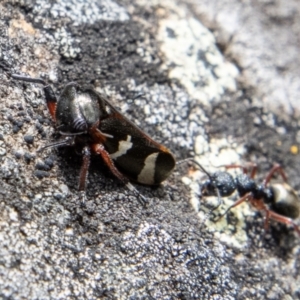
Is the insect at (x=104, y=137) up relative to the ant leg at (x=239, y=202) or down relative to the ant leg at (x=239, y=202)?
up

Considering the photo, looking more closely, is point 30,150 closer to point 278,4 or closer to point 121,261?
point 121,261

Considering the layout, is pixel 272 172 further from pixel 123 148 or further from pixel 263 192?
pixel 123 148

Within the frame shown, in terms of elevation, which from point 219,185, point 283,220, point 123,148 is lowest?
point 283,220

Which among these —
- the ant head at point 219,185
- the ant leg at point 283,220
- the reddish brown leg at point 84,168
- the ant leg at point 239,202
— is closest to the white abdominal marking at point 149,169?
the reddish brown leg at point 84,168

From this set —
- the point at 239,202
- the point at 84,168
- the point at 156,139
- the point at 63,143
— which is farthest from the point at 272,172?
the point at 63,143

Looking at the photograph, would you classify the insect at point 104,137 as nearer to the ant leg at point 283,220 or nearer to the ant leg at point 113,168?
the ant leg at point 113,168

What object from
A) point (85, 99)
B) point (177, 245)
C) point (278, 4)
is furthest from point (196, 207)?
point (278, 4)

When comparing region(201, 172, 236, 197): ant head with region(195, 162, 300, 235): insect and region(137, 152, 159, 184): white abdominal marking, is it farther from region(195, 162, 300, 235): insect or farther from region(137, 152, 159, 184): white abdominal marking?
region(137, 152, 159, 184): white abdominal marking
